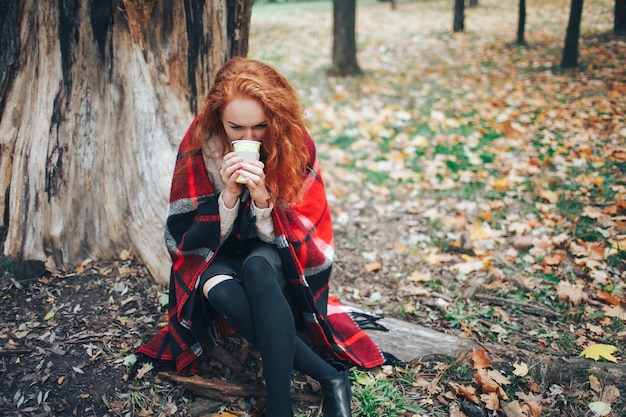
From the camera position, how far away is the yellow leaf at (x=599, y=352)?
226 cm

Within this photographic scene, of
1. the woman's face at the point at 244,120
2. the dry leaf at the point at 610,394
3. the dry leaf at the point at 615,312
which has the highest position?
the woman's face at the point at 244,120

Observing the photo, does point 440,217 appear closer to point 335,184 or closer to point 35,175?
point 335,184

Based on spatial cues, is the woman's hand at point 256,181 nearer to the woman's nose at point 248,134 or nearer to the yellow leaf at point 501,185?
the woman's nose at point 248,134

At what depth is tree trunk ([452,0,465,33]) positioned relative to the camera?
9516 millimetres

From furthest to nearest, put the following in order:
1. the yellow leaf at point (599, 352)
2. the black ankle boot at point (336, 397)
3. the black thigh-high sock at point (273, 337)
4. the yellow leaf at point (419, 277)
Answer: the yellow leaf at point (419, 277)
the yellow leaf at point (599, 352)
the black ankle boot at point (336, 397)
the black thigh-high sock at point (273, 337)

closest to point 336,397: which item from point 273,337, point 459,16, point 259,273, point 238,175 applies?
point 273,337

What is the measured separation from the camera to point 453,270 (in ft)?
10.2

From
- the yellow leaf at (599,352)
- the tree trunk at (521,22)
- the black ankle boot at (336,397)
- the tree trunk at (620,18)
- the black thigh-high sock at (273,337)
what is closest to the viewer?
the black thigh-high sock at (273,337)

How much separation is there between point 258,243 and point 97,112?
1.34m

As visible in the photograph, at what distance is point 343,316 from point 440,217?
1.60m

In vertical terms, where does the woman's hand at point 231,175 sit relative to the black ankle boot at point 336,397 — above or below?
above

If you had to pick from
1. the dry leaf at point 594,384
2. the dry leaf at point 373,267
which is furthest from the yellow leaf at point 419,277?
the dry leaf at point 594,384

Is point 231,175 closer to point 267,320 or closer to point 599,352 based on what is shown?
point 267,320

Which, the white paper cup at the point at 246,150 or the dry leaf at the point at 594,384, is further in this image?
the dry leaf at the point at 594,384
